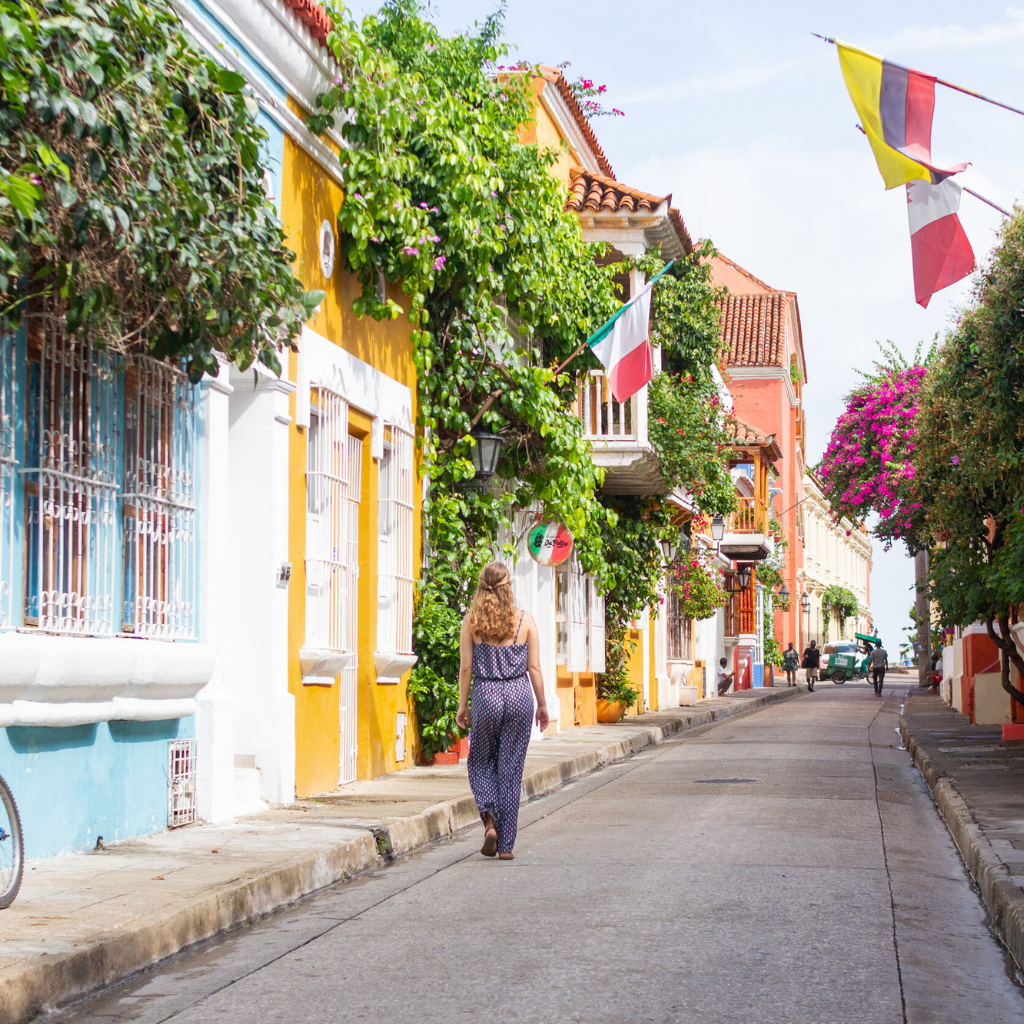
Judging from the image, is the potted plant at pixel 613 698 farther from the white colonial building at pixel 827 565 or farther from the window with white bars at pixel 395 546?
the white colonial building at pixel 827 565

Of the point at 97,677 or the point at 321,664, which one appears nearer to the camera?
the point at 97,677

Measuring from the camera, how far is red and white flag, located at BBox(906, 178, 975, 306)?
11891 millimetres

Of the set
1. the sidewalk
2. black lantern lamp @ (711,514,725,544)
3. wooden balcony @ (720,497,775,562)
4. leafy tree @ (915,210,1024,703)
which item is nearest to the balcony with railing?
leafy tree @ (915,210,1024,703)

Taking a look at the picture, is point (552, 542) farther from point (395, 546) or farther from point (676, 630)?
point (676, 630)

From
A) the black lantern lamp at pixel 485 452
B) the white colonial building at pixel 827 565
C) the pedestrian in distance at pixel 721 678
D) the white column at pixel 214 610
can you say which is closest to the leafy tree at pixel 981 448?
the black lantern lamp at pixel 485 452

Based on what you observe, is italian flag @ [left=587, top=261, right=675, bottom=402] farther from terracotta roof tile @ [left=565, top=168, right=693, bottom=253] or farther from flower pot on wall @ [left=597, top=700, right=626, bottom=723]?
flower pot on wall @ [left=597, top=700, right=626, bottom=723]

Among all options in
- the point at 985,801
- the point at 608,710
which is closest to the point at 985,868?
the point at 985,801

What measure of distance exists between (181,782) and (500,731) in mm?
2038

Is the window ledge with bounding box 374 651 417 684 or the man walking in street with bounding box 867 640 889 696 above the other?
the window ledge with bounding box 374 651 417 684

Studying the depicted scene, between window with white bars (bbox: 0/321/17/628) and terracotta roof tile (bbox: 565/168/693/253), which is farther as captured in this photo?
terracotta roof tile (bbox: 565/168/693/253)

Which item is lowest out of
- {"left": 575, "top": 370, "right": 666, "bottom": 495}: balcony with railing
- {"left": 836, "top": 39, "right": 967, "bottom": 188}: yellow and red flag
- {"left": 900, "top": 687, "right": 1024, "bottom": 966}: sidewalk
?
{"left": 900, "top": 687, "right": 1024, "bottom": 966}: sidewalk

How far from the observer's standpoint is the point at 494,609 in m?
9.08

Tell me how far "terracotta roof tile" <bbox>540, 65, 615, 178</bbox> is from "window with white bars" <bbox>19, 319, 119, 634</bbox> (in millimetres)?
11747

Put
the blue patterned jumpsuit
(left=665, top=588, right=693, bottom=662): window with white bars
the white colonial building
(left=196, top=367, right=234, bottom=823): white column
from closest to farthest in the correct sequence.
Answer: the blue patterned jumpsuit → (left=196, top=367, right=234, bottom=823): white column → (left=665, top=588, right=693, bottom=662): window with white bars → the white colonial building
